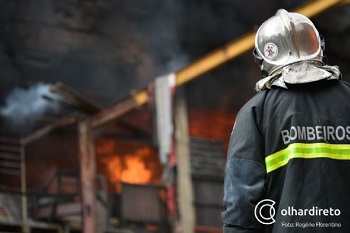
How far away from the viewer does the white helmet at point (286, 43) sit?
353cm

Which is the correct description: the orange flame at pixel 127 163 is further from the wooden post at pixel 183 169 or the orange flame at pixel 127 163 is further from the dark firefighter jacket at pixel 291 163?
the dark firefighter jacket at pixel 291 163

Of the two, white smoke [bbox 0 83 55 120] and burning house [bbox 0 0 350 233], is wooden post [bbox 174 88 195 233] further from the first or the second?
white smoke [bbox 0 83 55 120]

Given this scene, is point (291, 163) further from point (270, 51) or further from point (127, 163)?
point (127, 163)

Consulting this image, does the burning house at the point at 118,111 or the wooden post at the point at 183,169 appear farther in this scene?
the burning house at the point at 118,111

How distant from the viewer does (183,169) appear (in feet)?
43.9

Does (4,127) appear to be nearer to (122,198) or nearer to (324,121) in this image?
(122,198)

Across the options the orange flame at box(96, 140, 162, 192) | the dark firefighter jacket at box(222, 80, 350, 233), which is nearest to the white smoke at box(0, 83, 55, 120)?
the orange flame at box(96, 140, 162, 192)

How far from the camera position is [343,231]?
3260 mm

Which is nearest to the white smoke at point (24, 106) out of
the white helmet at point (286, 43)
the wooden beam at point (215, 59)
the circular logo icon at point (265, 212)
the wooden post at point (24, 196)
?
the wooden post at point (24, 196)

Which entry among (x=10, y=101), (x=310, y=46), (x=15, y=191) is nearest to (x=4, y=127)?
(x=10, y=101)

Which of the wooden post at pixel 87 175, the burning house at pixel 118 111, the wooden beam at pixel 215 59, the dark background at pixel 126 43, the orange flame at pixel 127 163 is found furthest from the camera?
the orange flame at pixel 127 163

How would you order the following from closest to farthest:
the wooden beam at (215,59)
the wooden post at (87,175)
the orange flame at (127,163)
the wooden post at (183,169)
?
the wooden beam at (215,59) < the wooden post at (183,169) < the wooden post at (87,175) < the orange flame at (127,163)

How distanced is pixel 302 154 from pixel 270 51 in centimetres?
46

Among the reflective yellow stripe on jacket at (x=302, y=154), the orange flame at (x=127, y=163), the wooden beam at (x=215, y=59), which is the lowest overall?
the reflective yellow stripe on jacket at (x=302, y=154)
